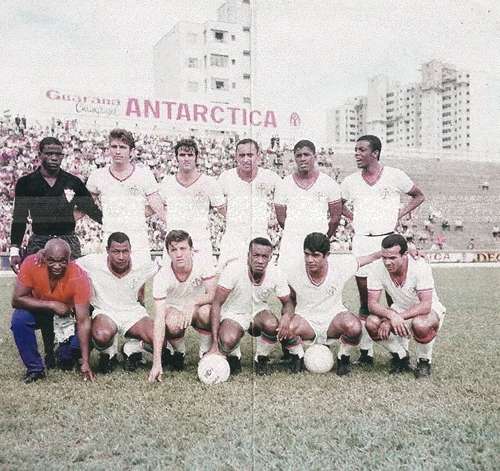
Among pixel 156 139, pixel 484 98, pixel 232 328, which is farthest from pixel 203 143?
Answer: pixel 232 328

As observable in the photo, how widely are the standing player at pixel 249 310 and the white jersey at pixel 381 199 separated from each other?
1.01 m

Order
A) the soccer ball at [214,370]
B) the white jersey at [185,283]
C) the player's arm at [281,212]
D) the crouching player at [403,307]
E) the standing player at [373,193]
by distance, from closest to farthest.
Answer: the soccer ball at [214,370] < the crouching player at [403,307] < the white jersey at [185,283] < the standing player at [373,193] < the player's arm at [281,212]

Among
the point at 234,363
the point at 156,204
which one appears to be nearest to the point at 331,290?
the point at 234,363

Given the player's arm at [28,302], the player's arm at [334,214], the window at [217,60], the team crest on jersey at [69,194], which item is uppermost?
the window at [217,60]

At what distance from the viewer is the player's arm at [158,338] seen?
330 centimetres

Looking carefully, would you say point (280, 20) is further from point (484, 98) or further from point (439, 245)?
point (439, 245)

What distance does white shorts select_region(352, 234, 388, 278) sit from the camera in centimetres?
418

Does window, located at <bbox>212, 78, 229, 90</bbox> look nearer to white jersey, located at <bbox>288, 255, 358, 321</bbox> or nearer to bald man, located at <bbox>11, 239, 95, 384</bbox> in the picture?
white jersey, located at <bbox>288, 255, 358, 321</bbox>

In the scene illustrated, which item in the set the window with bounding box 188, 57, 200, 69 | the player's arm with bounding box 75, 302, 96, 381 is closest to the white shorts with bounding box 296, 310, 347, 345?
the player's arm with bounding box 75, 302, 96, 381

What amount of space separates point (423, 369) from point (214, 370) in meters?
1.41

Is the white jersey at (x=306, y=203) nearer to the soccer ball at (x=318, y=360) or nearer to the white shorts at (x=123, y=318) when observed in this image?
the soccer ball at (x=318, y=360)

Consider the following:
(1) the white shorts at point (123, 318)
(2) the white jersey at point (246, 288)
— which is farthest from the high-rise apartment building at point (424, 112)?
(1) the white shorts at point (123, 318)

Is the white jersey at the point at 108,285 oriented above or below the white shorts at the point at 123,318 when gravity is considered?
above

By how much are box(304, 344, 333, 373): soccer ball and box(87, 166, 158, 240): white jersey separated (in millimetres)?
1638
